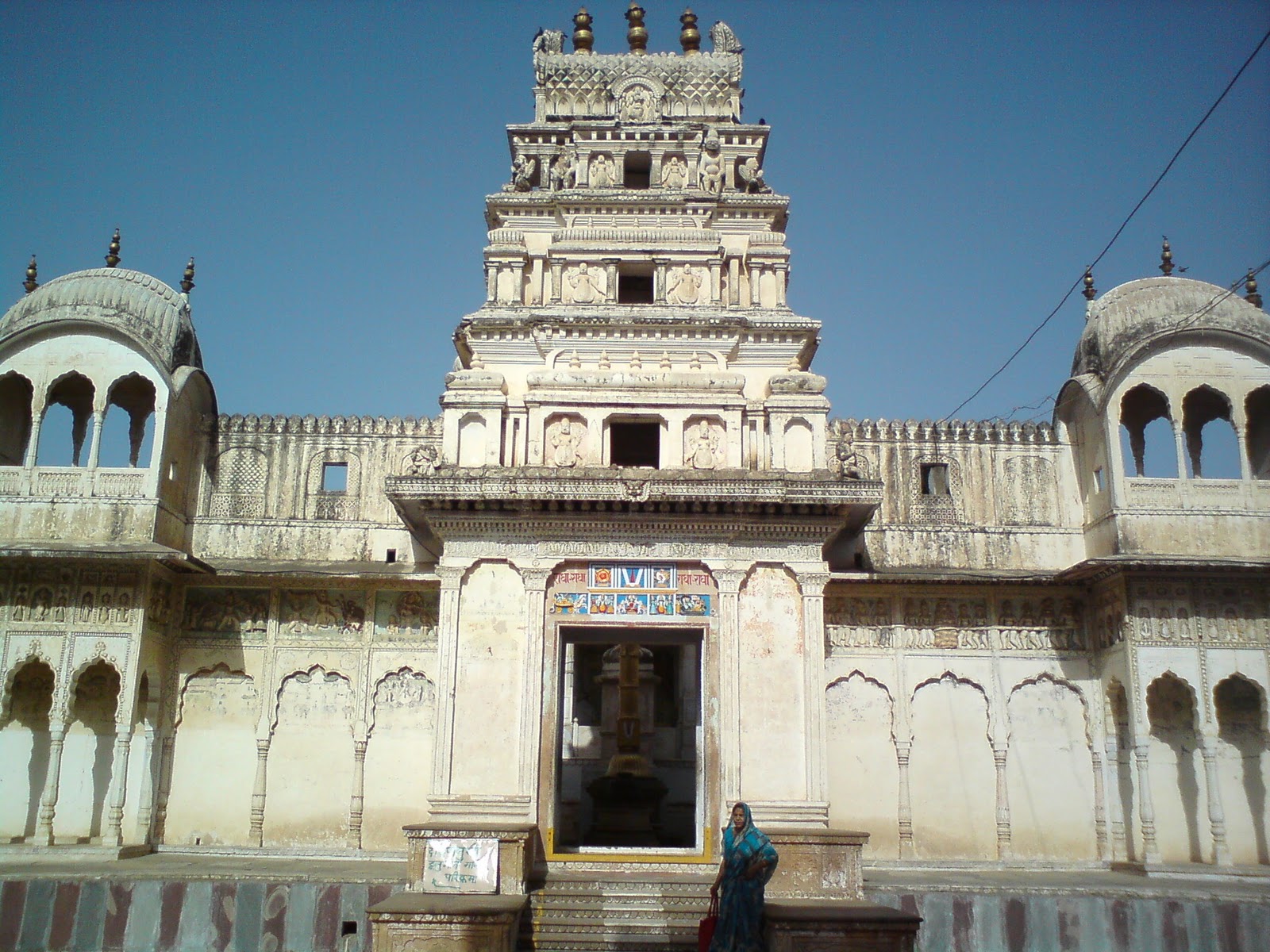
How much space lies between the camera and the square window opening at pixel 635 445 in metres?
18.9

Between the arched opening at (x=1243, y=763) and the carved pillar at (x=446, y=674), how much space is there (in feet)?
39.6

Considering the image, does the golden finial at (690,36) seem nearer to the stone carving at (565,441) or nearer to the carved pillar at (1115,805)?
the stone carving at (565,441)

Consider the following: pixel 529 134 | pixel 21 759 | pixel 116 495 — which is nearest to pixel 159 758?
pixel 21 759

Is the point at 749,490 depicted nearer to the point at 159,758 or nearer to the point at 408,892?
the point at 408,892

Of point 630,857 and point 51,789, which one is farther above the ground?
point 51,789

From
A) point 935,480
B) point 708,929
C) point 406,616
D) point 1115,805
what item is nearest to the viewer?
point 708,929

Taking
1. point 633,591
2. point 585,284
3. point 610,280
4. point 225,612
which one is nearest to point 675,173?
point 610,280

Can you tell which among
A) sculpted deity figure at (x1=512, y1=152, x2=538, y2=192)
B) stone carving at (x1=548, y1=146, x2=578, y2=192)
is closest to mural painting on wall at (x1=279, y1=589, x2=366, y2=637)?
sculpted deity figure at (x1=512, y1=152, x2=538, y2=192)

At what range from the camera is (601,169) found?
67.1 ft

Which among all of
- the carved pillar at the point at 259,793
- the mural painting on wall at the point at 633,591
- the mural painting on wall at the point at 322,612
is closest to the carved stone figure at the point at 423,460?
the mural painting on wall at the point at 633,591

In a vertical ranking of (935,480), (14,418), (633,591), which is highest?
(14,418)

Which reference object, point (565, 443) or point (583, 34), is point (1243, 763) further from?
point (583, 34)

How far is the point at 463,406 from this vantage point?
17.8 m

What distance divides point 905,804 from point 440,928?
30.4 ft
